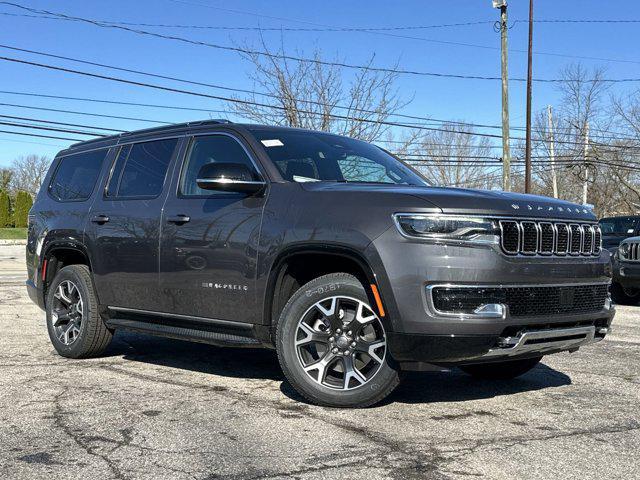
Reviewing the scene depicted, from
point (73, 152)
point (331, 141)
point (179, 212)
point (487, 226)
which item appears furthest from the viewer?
point (73, 152)

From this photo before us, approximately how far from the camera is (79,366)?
6043mm

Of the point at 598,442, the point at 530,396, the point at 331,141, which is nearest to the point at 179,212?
the point at 331,141

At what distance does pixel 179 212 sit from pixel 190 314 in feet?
2.43

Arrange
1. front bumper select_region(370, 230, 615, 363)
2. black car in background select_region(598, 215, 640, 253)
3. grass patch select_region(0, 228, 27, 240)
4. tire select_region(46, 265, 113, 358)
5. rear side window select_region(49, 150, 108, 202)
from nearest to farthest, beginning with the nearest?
front bumper select_region(370, 230, 615, 363), tire select_region(46, 265, 113, 358), rear side window select_region(49, 150, 108, 202), black car in background select_region(598, 215, 640, 253), grass patch select_region(0, 228, 27, 240)

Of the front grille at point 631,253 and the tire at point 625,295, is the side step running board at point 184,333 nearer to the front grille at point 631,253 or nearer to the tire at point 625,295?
the front grille at point 631,253

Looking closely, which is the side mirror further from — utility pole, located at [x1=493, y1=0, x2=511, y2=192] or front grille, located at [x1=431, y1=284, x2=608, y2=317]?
utility pole, located at [x1=493, y1=0, x2=511, y2=192]

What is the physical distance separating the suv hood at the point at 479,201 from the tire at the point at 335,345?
59 cm

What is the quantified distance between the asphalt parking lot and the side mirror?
138 cm

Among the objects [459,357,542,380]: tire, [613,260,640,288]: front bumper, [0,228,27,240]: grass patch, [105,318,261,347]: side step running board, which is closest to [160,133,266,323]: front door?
[105,318,261,347]: side step running board

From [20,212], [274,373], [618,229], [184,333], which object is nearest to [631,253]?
[618,229]

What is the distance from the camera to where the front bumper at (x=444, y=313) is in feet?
13.3

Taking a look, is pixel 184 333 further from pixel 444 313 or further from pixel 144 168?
pixel 444 313

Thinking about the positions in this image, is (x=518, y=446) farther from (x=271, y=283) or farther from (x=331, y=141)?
(x=331, y=141)

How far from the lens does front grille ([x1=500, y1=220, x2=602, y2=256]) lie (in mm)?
4191
